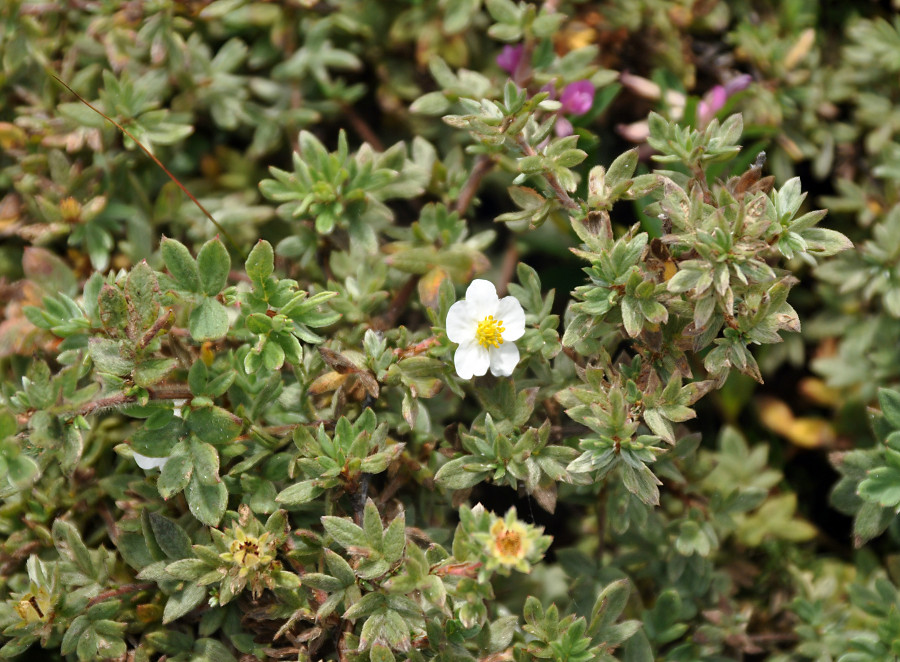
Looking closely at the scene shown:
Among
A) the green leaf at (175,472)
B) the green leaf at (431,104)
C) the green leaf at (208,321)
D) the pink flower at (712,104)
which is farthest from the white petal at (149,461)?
the pink flower at (712,104)

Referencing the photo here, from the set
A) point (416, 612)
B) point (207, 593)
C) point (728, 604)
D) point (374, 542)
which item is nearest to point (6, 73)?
point (207, 593)

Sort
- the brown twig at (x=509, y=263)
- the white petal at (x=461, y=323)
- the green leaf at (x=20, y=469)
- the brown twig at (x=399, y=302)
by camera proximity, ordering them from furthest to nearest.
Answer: the brown twig at (x=509, y=263) < the brown twig at (x=399, y=302) < the white petal at (x=461, y=323) < the green leaf at (x=20, y=469)

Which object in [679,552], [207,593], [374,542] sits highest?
[374,542]

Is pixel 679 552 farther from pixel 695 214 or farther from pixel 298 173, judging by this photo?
pixel 298 173

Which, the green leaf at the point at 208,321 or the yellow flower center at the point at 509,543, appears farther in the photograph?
the green leaf at the point at 208,321

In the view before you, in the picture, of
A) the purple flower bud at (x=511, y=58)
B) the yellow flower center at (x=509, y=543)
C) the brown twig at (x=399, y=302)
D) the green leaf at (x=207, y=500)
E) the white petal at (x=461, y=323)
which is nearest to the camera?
the yellow flower center at (x=509, y=543)

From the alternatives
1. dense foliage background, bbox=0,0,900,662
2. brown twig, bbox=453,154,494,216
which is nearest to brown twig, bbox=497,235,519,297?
dense foliage background, bbox=0,0,900,662

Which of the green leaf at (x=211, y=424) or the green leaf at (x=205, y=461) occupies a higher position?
the green leaf at (x=211, y=424)

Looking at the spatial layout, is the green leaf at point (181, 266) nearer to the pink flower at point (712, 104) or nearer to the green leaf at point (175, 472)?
the green leaf at point (175, 472)
